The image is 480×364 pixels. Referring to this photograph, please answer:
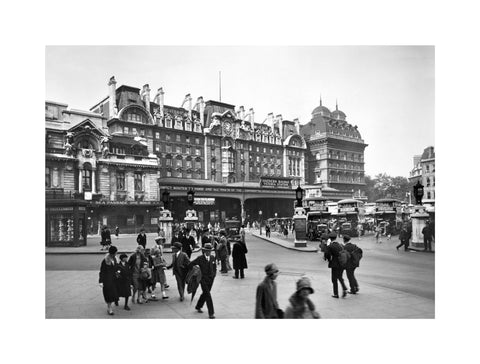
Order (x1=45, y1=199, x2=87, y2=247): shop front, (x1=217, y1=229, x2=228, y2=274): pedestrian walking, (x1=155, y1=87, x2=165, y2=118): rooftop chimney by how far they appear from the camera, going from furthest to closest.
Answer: (x1=45, y1=199, x2=87, y2=247): shop front, (x1=155, y1=87, x2=165, y2=118): rooftop chimney, (x1=217, y1=229, x2=228, y2=274): pedestrian walking

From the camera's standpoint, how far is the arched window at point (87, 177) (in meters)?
14.5

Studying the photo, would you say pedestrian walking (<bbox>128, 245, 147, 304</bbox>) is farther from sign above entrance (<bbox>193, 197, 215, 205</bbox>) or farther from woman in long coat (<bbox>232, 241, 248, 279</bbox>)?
sign above entrance (<bbox>193, 197, 215, 205</bbox>)

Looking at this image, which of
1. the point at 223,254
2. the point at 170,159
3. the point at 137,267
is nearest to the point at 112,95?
the point at 170,159

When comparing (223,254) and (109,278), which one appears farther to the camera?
(223,254)

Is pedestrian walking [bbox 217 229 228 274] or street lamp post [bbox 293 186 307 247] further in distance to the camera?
street lamp post [bbox 293 186 307 247]

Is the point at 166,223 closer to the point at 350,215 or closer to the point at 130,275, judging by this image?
the point at 130,275

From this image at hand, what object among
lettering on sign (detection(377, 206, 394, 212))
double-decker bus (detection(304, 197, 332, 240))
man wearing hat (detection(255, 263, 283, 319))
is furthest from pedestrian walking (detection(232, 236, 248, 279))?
lettering on sign (detection(377, 206, 394, 212))

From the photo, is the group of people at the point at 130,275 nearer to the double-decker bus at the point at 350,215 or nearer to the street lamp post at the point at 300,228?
the street lamp post at the point at 300,228

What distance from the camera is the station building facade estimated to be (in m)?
12.5

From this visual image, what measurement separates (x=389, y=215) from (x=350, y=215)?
8.56 feet

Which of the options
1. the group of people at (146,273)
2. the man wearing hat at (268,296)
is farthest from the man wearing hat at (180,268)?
the man wearing hat at (268,296)

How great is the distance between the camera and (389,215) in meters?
14.2

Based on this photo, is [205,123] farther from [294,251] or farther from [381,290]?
[381,290]

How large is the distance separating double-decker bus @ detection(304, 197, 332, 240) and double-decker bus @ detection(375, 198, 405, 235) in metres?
2.35
